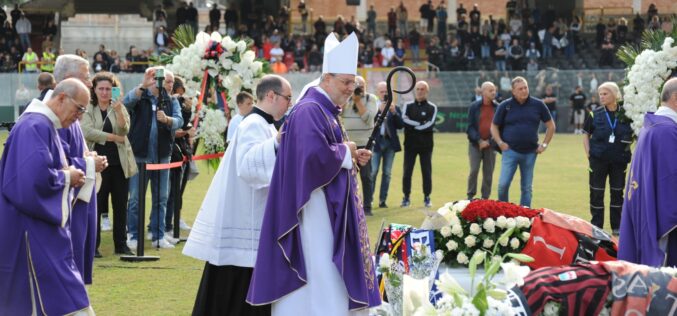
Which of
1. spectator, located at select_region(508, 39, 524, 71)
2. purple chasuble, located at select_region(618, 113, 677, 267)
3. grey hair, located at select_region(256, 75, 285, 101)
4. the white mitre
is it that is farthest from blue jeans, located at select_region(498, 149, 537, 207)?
spectator, located at select_region(508, 39, 524, 71)

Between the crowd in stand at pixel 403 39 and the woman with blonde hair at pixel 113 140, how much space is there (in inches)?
1091

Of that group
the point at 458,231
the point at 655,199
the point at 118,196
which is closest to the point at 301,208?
the point at 458,231

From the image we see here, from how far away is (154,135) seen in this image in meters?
12.9

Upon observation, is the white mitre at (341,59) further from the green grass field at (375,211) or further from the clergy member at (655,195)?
the green grass field at (375,211)

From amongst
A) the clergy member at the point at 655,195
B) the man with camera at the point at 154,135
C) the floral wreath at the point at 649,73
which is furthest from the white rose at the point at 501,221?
the man with camera at the point at 154,135

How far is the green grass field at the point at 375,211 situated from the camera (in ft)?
33.2

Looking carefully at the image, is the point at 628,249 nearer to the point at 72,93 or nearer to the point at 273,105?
the point at 273,105

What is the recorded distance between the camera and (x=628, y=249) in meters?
8.70

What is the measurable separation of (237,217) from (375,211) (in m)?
8.70

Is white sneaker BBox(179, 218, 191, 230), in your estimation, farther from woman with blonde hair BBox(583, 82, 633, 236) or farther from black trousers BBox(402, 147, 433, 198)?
woman with blonde hair BBox(583, 82, 633, 236)

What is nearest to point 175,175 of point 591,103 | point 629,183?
point 629,183

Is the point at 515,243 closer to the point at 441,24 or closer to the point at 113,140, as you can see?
the point at 113,140

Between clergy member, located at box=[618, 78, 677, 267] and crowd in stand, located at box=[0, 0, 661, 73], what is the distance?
1262 inches

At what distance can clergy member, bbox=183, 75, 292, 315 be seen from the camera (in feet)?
27.2
